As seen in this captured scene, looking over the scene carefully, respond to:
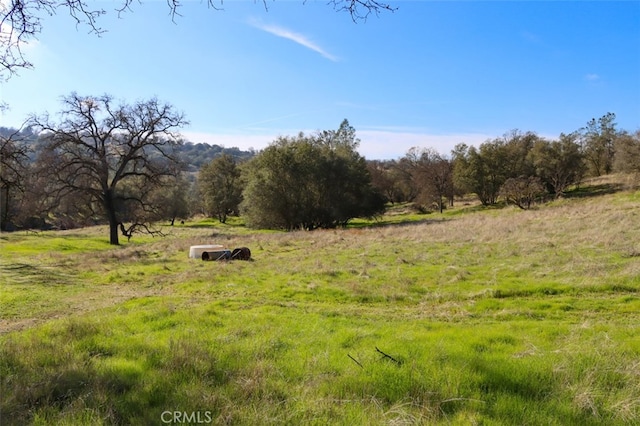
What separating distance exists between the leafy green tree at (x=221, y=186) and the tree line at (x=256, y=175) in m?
0.18

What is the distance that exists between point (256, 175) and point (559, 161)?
144 ft

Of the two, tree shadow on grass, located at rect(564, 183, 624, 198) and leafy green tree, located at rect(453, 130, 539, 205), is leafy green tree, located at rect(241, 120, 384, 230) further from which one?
tree shadow on grass, located at rect(564, 183, 624, 198)

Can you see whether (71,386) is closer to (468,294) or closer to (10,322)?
(10,322)

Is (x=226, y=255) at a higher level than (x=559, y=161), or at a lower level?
lower

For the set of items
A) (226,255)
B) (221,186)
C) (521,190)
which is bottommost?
(226,255)

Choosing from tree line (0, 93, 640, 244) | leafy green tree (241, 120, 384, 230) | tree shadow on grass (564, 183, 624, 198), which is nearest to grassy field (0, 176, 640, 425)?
tree line (0, 93, 640, 244)

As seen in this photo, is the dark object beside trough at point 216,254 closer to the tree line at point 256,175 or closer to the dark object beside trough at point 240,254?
the dark object beside trough at point 240,254

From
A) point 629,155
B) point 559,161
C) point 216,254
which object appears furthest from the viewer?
point 559,161

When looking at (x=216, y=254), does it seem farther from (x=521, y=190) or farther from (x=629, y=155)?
(x=629, y=155)

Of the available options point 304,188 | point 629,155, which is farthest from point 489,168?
point 304,188

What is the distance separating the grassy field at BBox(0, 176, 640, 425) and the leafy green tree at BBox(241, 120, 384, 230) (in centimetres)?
3135

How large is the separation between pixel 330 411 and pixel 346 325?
3695 mm

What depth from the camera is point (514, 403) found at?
392 cm

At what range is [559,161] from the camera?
55.6 meters
